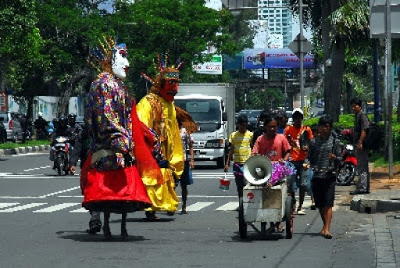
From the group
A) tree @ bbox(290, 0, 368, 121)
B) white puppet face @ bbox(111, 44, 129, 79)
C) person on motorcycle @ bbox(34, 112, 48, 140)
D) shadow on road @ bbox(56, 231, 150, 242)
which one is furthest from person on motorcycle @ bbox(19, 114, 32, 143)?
white puppet face @ bbox(111, 44, 129, 79)

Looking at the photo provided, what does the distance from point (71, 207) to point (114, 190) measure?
248 inches

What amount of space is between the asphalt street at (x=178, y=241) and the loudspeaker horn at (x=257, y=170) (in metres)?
0.74

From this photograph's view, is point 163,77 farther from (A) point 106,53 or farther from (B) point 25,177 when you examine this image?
(B) point 25,177

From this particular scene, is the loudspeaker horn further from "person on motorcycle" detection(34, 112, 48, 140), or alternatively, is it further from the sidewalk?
"person on motorcycle" detection(34, 112, 48, 140)

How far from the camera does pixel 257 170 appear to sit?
1410cm

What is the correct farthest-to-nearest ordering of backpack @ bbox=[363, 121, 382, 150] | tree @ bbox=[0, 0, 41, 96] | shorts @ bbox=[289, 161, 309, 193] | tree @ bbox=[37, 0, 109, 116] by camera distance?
tree @ bbox=[37, 0, 109, 116], tree @ bbox=[0, 0, 41, 96], backpack @ bbox=[363, 121, 382, 150], shorts @ bbox=[289, 161, 309, 193]

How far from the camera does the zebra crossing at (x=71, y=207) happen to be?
1917cm

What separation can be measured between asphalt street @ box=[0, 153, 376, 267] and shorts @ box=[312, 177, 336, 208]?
1.42 feet

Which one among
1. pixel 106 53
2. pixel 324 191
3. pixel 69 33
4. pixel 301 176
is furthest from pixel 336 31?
pixel 69 33

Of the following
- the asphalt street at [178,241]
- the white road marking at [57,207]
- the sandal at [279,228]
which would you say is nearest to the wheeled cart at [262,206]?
the asphalt street at [178,241]

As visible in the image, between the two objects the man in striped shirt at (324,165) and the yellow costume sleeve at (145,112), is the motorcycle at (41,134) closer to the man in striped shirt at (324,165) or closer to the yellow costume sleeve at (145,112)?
the yellow costume sleeve at (145,112)

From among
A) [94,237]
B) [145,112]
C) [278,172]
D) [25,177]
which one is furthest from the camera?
[25,177]

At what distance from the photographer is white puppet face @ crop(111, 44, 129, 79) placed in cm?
1433

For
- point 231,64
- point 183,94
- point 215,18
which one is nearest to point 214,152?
point 183,94
